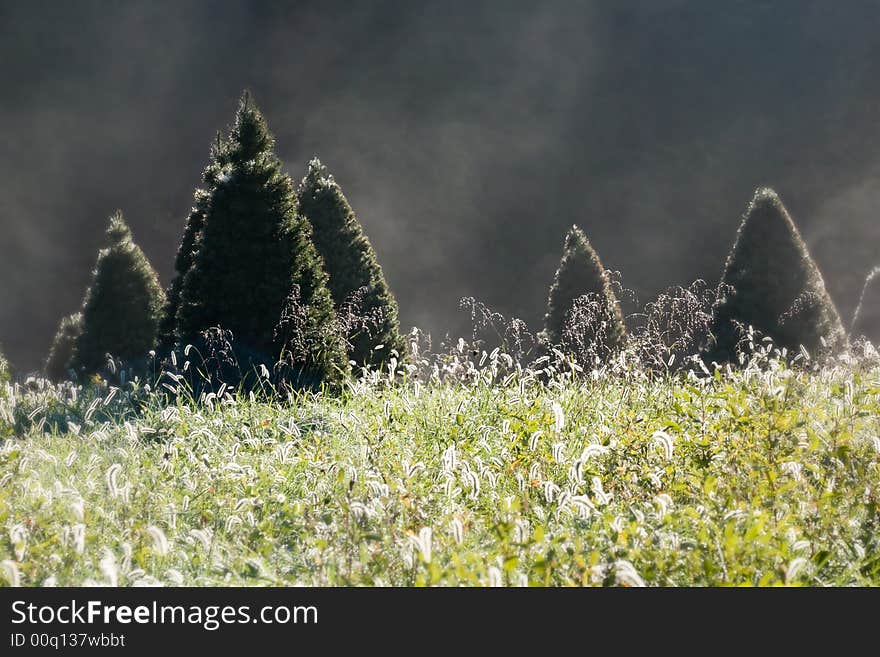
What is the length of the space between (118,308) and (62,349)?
22.2ft

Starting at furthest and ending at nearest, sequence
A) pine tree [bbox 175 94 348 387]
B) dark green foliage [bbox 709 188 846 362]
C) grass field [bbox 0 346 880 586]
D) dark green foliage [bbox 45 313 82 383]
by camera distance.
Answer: dark green foliage [bbox 45 313 82 383]
dark green foliage [bbox 709 188 846 362]
pine tree [bbox 175 94 348 387]
grass field [bbox 0 346 880 586]

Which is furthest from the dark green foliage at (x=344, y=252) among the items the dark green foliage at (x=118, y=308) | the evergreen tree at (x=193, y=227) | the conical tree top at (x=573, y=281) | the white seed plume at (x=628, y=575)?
the white seed plume at (x=628, y=575)

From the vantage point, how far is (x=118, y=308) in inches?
725

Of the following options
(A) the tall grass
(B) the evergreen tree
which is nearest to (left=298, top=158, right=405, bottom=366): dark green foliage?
(B) the evergreen tree

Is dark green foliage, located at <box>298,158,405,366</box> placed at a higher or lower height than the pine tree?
higher

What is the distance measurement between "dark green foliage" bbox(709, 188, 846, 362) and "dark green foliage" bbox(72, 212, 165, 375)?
42.8 feet

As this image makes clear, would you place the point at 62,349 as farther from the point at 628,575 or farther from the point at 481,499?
the point at 628,575

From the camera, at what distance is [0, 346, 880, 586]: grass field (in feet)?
12.5

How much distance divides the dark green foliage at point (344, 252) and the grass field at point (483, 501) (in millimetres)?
6946

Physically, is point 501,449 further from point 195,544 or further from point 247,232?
point 247,232

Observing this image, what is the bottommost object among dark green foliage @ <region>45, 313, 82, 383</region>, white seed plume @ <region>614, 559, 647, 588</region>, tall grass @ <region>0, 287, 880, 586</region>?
white seed plume @ <region>614, 559, 647, 588</region>

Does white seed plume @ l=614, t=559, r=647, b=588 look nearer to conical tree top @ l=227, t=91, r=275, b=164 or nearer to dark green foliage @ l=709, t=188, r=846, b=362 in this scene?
conical tree top @ l=227, t=91, r=275, b=164
